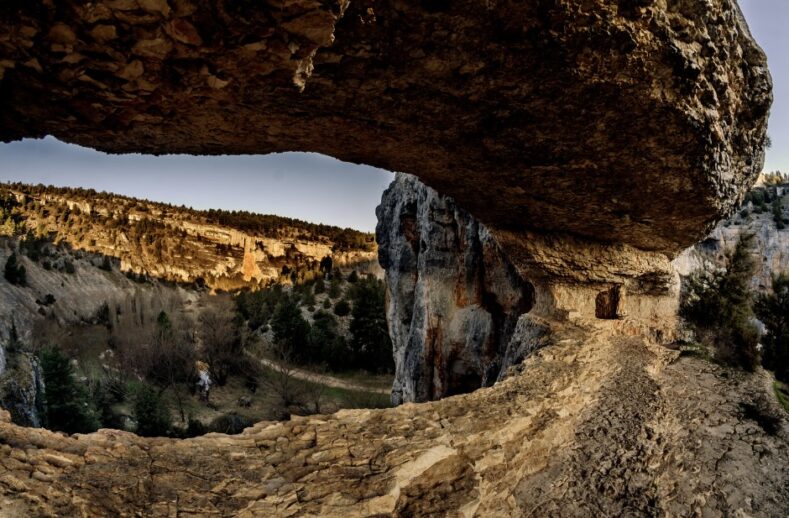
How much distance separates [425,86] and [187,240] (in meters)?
69.5

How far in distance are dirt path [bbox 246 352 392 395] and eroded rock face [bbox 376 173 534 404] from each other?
13.0 metres

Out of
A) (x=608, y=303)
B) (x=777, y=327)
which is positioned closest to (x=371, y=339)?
(x=777, y=327)

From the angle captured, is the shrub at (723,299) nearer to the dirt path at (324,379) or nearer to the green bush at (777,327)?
the green bush at (777,327)

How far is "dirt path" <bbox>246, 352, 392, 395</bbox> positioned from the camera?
30534mm

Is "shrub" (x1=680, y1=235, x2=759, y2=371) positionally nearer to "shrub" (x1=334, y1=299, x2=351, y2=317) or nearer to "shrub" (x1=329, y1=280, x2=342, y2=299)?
"shrub" (x1=334, y1=299, x2=351, y2=317)

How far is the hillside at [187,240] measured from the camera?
56906 millimetres

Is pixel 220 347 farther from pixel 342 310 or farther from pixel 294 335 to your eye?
pixel 342 310

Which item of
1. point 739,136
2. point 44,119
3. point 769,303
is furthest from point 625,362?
point 769,303

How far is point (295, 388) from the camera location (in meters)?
25.6

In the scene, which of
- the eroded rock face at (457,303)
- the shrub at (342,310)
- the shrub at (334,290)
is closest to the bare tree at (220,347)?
the shrub at (342,310)

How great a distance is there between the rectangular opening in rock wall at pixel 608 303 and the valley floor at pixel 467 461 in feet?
13.8

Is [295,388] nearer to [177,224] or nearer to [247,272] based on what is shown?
[247,272]

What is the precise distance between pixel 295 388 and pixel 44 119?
80.2 feet

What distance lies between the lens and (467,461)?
379 cm
